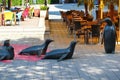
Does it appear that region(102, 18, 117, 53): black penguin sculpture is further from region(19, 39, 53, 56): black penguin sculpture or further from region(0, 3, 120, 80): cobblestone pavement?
region(19, 39, 53, 56): black penguin sculpture

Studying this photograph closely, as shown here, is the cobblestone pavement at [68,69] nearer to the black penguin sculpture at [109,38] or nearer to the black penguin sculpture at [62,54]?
the black penguin sculpture at [62,54]

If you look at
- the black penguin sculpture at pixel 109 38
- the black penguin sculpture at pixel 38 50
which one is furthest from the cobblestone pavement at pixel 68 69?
the black penguin sculpture at pixel 38 50

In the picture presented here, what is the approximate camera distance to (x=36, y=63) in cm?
1076

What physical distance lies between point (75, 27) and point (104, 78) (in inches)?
359

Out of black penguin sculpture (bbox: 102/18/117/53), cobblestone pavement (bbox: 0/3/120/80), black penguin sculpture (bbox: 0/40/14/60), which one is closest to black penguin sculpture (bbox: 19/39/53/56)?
cobblestone pavement (bbox: 0/3/120/80)

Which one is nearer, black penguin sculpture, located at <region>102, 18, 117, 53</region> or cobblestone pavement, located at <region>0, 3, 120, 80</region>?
cobblestone pavement, located at <region>0, 3, 120, 80</region>

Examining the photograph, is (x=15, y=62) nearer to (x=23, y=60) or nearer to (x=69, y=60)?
(x=23, y=60)

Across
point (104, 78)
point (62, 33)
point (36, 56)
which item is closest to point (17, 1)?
point (62, 33)

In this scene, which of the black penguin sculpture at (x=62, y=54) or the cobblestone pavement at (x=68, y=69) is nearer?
the cobblestone pavement at (x=68, y=69)

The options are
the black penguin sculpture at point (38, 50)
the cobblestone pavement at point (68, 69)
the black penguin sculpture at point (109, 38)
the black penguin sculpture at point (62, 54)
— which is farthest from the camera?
the black penguin sculpture at point (109, 38)

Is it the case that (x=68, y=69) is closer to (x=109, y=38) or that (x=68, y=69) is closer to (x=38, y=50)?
(x=38, y=50)

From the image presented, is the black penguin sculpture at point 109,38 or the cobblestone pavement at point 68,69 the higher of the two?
the black penguin sculpture at point 109,38

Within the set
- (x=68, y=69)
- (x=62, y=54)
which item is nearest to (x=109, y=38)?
(x=62, y=54)

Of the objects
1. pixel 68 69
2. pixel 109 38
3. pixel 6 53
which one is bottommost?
pixel 68 69
